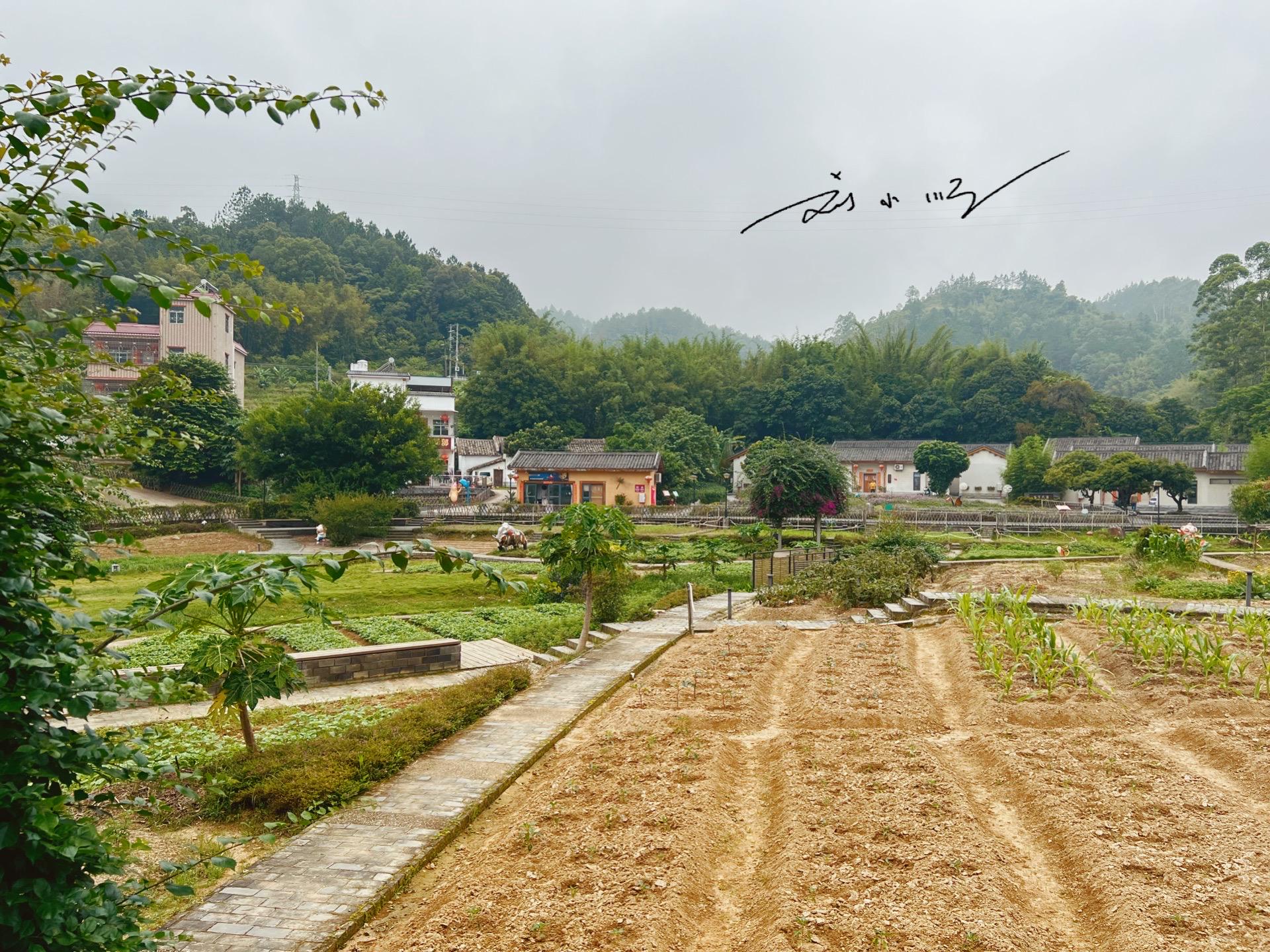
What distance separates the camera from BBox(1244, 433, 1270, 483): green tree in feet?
112

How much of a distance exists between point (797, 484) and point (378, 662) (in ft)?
53.1

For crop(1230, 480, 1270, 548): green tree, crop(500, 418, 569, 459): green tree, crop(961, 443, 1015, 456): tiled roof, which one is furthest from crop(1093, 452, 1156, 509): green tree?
crop(500, 418, 569, 459): green tree

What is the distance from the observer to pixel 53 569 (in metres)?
2.41

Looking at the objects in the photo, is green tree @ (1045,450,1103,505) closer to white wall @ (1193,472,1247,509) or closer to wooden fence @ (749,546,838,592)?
white wall @ (1193,472,1247,509)

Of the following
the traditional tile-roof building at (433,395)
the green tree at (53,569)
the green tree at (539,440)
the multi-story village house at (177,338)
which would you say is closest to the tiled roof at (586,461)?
the green tree at (539,440)

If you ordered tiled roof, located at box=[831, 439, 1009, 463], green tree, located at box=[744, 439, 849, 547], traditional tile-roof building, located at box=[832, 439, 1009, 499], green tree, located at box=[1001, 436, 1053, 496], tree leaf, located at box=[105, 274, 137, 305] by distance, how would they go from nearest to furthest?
tree leaf, located at box=[105, 274, 137, 305]
green tree, located at box=[744, 439, 849, 547]
green tree, located at box=[1001, 436, 1053, 496]
traditional tile-roof building, located at box=[832, 439, 1009, 499]
tiled roof, located at box=[831, 439, 1009, 463]

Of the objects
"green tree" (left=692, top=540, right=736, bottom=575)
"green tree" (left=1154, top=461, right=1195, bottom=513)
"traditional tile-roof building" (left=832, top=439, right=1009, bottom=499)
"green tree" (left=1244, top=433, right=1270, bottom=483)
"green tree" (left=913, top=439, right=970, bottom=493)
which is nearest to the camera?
"green tree" (left=692, top=540, right=736, bottom=575)

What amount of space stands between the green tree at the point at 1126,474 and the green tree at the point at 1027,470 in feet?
18.3

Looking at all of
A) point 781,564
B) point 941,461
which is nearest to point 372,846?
point 781,564

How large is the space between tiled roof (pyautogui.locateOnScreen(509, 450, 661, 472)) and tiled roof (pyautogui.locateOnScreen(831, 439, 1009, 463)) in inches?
587

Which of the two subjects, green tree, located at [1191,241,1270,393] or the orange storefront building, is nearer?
the orange storefront building

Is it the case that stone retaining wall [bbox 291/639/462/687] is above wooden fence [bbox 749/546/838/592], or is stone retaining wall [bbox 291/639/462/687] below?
below

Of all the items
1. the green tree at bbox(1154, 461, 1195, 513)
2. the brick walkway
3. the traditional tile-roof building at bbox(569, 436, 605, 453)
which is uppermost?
the traditional tile-roof building at bbox(569, 436, 605, 453)

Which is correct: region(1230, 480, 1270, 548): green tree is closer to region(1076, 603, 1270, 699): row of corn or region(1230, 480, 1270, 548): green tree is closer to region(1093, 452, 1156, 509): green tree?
region(1093, 452, 1156, 509): green tree
